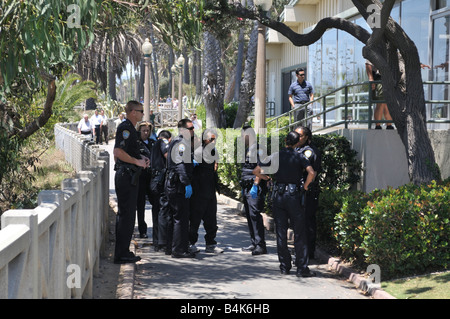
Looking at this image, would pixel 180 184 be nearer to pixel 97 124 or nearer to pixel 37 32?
pixel 37 32

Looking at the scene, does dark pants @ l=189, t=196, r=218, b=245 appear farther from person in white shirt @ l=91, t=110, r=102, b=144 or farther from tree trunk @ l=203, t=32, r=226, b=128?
person in white shirt @ l=91, t=110, r=102, b=144

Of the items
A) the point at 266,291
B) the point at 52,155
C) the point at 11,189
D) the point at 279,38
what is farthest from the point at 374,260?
the point at 279,38

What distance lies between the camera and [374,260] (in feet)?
27.3

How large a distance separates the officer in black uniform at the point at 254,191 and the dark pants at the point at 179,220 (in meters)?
1.01

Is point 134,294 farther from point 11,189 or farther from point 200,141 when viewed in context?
point 11,189

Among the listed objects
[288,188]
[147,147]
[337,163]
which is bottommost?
[288,188]

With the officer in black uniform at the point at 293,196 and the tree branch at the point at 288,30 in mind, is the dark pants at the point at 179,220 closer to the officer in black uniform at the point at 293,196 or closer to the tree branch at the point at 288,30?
the officer in black uniform at the point at 293,196

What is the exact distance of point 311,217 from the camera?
9812 millimetres

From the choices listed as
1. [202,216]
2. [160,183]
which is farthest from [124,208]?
[202,216]

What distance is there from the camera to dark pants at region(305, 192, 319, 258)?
955cm

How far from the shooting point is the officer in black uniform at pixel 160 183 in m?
10.1

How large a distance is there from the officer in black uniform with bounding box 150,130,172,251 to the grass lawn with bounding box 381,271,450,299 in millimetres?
3533

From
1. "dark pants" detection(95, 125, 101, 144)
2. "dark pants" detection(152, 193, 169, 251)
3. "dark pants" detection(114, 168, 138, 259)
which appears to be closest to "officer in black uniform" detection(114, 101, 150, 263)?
"dark pants" detection(114, 168, 138, 259)

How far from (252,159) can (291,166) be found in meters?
1.52
